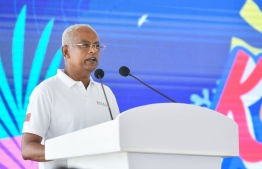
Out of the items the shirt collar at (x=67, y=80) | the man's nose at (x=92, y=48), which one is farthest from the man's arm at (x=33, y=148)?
the man's nose at (x=92, y=48)

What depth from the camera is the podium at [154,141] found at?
181 cm

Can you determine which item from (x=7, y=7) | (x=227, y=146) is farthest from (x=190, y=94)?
(x=227, y=146)

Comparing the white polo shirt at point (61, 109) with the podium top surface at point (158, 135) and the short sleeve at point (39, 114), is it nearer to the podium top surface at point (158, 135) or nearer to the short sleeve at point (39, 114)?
the short sleeve at point (39, 114)

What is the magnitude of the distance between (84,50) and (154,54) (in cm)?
126

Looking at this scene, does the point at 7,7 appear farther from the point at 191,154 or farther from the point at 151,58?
the point at 191,154

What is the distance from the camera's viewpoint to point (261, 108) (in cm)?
414

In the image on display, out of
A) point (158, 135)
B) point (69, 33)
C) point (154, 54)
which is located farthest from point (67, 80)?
point (154, 54)

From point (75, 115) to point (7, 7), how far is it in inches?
54.7

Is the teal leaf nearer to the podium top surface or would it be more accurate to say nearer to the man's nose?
the man's nose

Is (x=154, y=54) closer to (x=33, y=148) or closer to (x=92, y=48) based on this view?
(x=92, y=48)

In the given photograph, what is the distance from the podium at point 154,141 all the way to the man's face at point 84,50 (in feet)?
2.41

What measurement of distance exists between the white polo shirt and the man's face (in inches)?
3.8

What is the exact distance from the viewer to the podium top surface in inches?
71.2

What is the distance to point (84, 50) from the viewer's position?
2.77 metres
